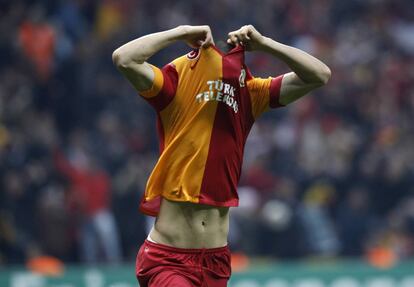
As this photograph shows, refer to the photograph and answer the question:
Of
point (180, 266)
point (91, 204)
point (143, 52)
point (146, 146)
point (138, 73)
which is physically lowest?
point (180, 266)

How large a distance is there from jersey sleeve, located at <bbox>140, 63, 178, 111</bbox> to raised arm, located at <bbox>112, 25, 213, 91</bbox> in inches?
1.4

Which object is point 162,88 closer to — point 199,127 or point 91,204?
point 199,127

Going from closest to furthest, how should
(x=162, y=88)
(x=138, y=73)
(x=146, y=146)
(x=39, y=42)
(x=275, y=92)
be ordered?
(x=138, y=73) < (x=162, y=88) < (x=275, y=92) < (x=146, y=146) < (x=39, y=42)

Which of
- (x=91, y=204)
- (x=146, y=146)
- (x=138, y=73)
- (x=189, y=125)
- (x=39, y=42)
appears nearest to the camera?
(x=138, y=73)

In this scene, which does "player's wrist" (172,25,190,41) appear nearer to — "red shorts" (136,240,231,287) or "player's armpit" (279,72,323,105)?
"player's armpit" (279,72,323,105)

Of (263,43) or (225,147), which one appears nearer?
(263,43)

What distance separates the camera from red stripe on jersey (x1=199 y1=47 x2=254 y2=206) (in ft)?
18.6

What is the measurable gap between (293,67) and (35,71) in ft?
27.8

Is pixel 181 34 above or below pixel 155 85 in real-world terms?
above

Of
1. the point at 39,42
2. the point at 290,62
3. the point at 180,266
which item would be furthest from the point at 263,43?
the point at 39,42

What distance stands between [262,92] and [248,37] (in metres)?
0.38

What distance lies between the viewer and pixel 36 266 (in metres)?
11.4

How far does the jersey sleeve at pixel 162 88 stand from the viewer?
5.49 m

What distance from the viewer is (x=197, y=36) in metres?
5.53
